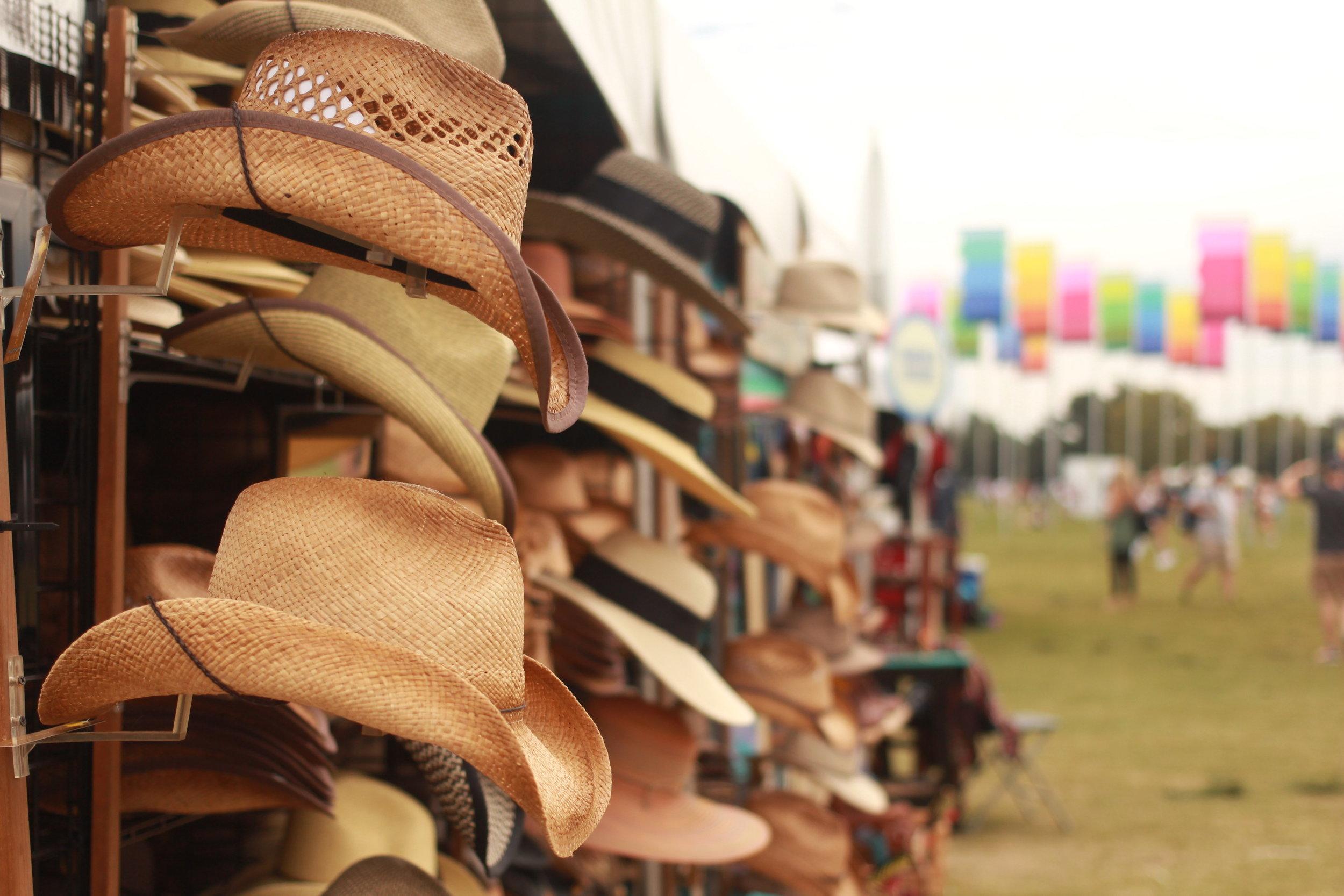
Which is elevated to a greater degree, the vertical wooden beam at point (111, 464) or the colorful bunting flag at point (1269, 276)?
the vertical wooden beam at point (111, 464)

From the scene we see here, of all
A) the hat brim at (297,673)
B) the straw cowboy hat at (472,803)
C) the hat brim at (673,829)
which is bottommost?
the hat brim at (673,829)

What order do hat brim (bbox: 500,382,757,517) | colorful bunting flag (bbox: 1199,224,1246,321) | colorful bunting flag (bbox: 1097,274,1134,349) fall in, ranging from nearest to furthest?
hat brim (bbox: 500,382,757,517) < colorful bunting flag (bbox: 1199,224,1246,321) < colorful bunting flag (bbox: 1097,274,1134,349)

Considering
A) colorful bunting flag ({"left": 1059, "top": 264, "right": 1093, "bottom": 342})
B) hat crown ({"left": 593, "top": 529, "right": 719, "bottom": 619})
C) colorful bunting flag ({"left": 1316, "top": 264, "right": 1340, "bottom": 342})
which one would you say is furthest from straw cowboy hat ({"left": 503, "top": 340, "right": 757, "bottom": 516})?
colorful bunting flag ({"left": 1316, "top": 264, "right": 1340, "bottom": 342})

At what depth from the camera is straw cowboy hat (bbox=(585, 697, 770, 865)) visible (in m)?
2.82

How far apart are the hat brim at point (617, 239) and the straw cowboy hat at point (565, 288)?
0.03 meters

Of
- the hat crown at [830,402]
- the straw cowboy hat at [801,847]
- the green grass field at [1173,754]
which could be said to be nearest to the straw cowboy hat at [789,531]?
the straw cowboy hat at [801,847]

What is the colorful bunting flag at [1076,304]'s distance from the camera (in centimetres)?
1706

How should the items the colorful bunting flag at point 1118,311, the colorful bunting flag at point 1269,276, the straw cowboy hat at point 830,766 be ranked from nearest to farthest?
the straw cowboy hat at point 830,766 → the colorful bunting flag at point 1269,276 → the colorful bunting flag at point 1118,311

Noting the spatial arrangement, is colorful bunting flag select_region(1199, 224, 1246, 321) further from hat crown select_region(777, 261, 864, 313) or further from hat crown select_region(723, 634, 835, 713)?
hat crown select_region(723, 634, 835, 713)

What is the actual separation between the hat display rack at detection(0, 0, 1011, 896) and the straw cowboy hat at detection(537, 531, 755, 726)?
12 millimetres

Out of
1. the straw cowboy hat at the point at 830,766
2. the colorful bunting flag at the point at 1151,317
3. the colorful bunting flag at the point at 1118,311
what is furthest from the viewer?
the colorful bunting flag at the point at 1151,317

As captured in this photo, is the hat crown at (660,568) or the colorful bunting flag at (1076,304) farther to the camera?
the colorful bunting flag at (1076,304)

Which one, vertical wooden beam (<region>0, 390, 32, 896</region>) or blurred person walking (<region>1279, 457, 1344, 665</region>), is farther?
blurred person walking (<region>1279, 457, 1344, 665</region>)

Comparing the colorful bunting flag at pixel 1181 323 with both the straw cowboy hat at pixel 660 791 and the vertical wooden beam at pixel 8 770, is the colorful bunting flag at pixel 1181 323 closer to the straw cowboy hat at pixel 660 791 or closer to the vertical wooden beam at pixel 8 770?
the straw cowboy hat at pixel 660 791
